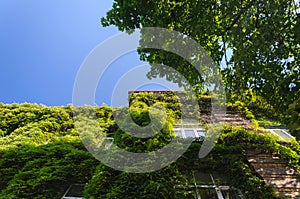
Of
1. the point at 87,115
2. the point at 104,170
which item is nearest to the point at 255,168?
the point at 104,170

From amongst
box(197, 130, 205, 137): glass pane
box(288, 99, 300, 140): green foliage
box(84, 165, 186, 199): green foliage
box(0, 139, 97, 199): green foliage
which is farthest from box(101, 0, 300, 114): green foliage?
box(0, 139, 97, 199): green foliage

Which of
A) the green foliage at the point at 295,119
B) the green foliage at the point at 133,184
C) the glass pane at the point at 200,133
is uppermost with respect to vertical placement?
the glass pane at the point at 200,133

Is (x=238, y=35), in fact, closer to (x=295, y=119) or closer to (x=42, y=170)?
(x=295, y=119)

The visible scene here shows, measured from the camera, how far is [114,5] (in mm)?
8164

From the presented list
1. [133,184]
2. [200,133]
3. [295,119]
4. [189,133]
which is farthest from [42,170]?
[295,119]

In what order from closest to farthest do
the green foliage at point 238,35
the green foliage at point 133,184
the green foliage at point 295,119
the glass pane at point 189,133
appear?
the green foliage at point 295,119 < the green foliage at point 133,184 < the green foliage at point 238,35 < the glass pane at point 189,133

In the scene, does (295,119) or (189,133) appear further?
(189,133)

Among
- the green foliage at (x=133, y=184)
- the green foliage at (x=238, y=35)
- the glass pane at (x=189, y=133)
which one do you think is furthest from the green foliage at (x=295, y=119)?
the glass pane at (x=189, y=133)

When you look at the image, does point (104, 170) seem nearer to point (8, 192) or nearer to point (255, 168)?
point (8, 192)

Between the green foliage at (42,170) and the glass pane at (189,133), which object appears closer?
the green foliage at (42,170)

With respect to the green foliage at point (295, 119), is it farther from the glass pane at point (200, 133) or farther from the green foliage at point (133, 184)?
the glass pane at point (200, 133)

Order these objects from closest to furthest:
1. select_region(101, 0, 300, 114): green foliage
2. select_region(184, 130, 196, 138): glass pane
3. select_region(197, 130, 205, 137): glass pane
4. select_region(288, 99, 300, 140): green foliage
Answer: select_region(288, 99, 300, 140): green foliage, select_region(101, 0, 300, 114): green foliage, select_region(197, 130, 205, 137): glass pane, select_region(184, 130, 196, 138): glass pane

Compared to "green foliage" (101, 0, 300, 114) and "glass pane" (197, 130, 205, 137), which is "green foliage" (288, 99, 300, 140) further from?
"glass pane" (197, 130, 205, 137)

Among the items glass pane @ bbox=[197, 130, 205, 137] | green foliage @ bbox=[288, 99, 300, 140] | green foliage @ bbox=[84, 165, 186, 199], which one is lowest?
green foliage @ bbox=[84, 165, 186, 199]
